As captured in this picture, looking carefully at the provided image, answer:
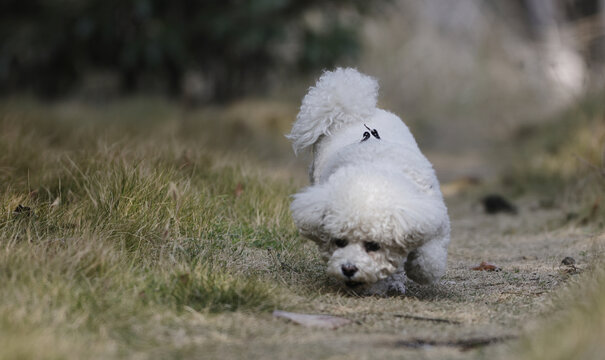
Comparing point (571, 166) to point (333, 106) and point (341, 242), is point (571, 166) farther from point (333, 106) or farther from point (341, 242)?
point (341, 242)

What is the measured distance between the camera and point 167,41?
33.1ft

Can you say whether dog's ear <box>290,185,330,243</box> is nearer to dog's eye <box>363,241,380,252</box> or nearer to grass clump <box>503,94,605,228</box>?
dog's eye <box>363,241,380,252</box>

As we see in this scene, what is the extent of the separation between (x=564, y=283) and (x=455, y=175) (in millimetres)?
5774

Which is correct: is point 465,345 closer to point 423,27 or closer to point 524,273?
point 524,273

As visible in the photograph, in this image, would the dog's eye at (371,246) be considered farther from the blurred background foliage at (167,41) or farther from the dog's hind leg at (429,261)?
the blurred background foliage at (167,41)

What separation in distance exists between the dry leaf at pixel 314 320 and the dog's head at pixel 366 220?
0.30 m

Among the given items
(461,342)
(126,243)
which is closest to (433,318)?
(461,342)

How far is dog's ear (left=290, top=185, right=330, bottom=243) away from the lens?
3.44 m

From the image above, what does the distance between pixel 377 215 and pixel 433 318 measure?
0.50m

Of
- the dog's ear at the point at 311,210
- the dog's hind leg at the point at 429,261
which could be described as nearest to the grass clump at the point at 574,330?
the dog's hind leg at the point at 429,261

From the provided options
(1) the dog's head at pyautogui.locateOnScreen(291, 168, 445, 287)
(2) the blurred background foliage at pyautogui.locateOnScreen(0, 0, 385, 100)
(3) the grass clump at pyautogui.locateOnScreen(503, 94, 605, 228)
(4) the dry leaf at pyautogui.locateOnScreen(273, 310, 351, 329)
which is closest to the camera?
(4) the dry leaf at pyautogui.locateOnScreen(273, 310, 351, 329)

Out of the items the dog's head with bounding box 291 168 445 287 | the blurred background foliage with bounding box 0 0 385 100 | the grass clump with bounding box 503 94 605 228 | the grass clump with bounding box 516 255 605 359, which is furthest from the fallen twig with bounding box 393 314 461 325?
the blurred background foliage with bounding box 0 0 385 100

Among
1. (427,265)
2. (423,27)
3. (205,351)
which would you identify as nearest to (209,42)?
(423,27)

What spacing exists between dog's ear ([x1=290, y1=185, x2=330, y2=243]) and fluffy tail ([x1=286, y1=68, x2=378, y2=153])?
0.99 meters
